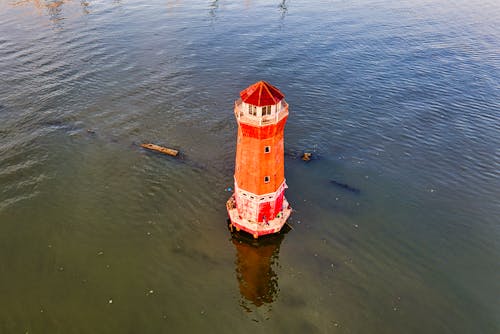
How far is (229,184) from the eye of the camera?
34.7 metres

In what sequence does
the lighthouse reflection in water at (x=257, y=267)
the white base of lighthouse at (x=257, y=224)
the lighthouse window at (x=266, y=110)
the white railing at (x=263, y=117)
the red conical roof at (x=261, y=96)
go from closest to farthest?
the red conical roof at (x=261, y=96)
the lighthouse window at (x=266, y=110)
the white railing at (x=263, y=117)
the lighthouse reflection in water at (x=257, y=267)
the white base of lighthouse at (x=257, y=224)

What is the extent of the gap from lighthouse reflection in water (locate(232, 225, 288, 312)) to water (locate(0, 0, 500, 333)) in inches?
5.2

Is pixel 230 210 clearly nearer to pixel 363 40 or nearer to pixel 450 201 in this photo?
pixel 450 201

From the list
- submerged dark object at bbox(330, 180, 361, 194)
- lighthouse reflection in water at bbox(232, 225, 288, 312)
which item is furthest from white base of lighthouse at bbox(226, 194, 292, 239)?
submerged dark object at bbox(330, 180, 361, 194)

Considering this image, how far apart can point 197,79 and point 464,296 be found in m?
47.4

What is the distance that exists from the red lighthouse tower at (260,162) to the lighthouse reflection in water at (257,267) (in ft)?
4.31

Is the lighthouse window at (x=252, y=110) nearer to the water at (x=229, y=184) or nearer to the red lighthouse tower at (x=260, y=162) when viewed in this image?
the red lighthouse tower at (x=260, y=162)

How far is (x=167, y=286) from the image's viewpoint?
84.1ft

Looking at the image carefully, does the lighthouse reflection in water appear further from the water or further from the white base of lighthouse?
the white base of lighthouse

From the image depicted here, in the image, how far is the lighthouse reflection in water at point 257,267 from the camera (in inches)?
1001

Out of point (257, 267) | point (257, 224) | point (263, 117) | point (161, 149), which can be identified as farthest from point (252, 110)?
point (161, 149)

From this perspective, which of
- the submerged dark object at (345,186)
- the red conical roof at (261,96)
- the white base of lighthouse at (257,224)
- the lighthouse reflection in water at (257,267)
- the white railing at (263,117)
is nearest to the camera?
the red conical roof at (261,96)

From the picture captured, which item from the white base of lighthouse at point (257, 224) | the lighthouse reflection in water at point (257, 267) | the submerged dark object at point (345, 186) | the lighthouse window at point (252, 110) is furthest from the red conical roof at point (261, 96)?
the submerged dark object at point (345, 186)

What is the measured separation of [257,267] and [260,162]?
31.6ft
